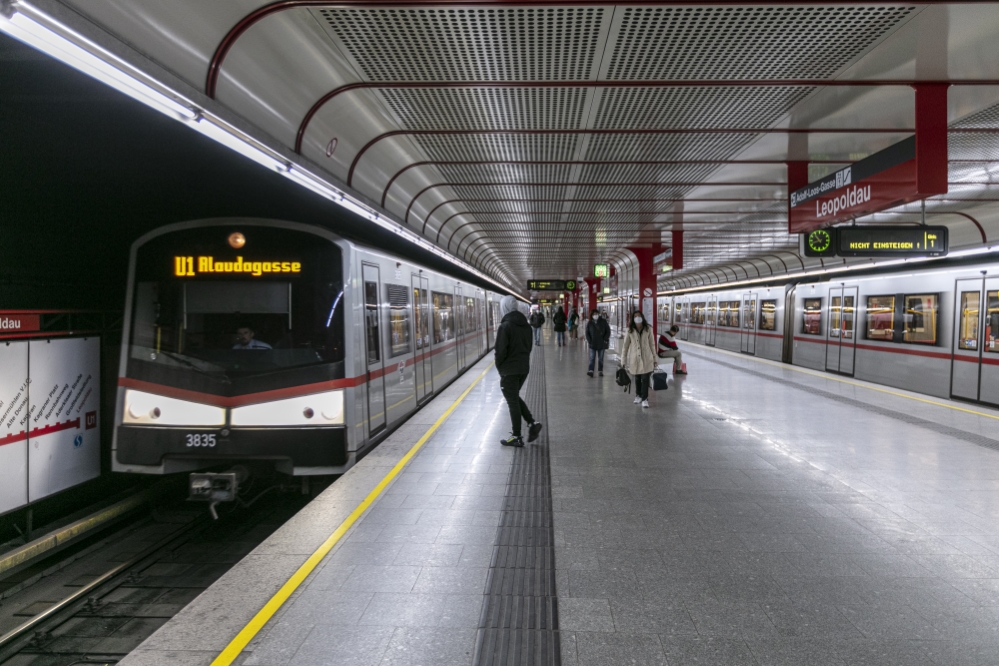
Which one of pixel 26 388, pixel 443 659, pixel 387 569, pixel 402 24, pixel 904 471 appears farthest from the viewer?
pixel 904 471

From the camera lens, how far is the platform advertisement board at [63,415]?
557 centimetres

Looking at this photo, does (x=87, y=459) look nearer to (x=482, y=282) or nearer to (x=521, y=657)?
(x=521, y=657)

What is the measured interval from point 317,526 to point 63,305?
165 inches

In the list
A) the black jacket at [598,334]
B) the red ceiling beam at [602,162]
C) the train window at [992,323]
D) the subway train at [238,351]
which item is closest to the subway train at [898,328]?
the train window at [992,323]

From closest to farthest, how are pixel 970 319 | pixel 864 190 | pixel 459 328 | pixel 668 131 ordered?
pixel 864 190 < pixel 668 131 < pixel 970 319 < pixel 459 328

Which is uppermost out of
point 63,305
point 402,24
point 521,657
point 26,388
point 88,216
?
point 402,24

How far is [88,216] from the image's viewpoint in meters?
7.73

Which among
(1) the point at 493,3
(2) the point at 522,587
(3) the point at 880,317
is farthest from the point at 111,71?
(3) the point at 880,317

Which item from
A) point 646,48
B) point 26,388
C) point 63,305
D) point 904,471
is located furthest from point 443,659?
point 63,305

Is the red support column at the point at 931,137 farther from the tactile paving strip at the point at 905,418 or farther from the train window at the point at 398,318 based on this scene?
the train window at the point at 398,318

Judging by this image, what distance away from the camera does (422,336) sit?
9.80 meters

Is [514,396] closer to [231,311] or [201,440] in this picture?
[231,311]

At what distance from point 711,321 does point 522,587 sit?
24.6m

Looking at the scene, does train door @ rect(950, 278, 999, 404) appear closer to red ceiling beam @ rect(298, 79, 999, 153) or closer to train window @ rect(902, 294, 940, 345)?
train window @ rect(902, 294, 940, 345)
